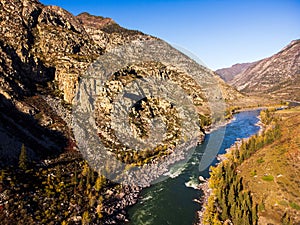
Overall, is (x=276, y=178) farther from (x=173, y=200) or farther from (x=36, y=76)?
(x=36, y=76)

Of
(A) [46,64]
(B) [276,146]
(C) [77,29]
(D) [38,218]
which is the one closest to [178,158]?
(B) [276,146]

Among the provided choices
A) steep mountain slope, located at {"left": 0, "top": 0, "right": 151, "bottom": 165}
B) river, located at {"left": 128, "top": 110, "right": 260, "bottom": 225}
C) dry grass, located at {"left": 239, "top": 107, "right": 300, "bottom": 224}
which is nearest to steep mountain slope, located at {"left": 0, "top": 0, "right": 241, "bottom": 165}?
steep mountain slope, located at {"left": 0, "top": 0, "right": 151, "bottom": 165}

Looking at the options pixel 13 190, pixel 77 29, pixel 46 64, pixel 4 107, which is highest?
pixel 77 29

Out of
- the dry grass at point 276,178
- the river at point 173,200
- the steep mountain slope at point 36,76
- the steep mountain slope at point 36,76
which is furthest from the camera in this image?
the steep mountain slope at point 36,76

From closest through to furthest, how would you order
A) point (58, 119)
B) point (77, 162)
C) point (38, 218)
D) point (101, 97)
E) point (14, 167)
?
point (38, 218) → point (14, 167) → point (77, 162) → point (58, 119) → point (101, 97)

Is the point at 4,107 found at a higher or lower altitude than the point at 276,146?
higher

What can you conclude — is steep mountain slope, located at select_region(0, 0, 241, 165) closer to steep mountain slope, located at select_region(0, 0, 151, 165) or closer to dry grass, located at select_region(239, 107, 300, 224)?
steep mountain slope, located at select_region(0, 0, 151, 165)

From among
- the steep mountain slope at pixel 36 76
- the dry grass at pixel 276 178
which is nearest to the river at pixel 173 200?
the dry grass at pixel 276 178

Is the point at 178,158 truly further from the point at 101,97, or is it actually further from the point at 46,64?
the point at 46,64

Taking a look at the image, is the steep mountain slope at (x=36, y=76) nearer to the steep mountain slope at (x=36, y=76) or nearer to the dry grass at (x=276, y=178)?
the steep mountain slope at (x=36, y=76)
